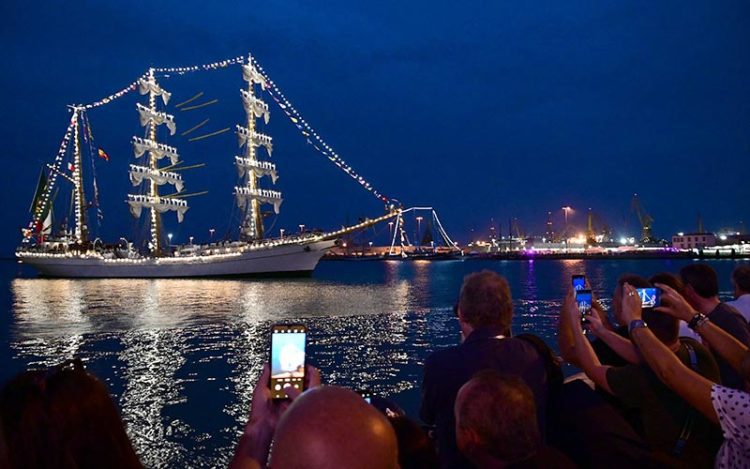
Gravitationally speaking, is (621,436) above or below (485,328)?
below

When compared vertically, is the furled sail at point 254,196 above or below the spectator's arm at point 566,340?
above

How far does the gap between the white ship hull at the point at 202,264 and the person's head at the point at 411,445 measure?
6898 centimetres

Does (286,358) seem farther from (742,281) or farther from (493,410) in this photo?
(742,281)

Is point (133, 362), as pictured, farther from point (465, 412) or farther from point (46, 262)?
point (46, 262)

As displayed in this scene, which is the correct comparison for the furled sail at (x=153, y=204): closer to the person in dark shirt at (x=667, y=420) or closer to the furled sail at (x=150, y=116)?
the furled sail at (x=150, y=116)

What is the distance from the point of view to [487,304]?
3457 millimetres

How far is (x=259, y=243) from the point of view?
2842 inches

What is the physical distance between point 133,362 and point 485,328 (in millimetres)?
15215

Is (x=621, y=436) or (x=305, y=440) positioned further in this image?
(x=621, y=436)

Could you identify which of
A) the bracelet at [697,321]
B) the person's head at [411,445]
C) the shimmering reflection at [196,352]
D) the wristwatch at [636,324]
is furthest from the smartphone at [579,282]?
the shimmering reflection at [196,352]

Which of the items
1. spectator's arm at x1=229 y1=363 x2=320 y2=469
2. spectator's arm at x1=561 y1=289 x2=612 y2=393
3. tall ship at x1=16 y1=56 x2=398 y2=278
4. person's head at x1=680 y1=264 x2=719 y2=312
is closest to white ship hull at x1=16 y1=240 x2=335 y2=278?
tall ship at x1=16 y1=56 x2=398 y2=278

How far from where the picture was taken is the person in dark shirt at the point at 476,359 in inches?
125

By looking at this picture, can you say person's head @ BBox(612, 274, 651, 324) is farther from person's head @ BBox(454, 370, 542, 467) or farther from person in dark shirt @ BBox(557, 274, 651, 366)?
person's head @ BBox(454, 370, 542, 467)

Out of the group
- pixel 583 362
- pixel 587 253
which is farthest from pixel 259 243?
pixel 587 253
